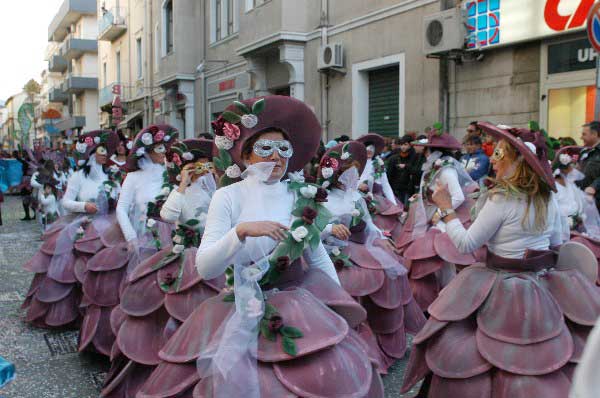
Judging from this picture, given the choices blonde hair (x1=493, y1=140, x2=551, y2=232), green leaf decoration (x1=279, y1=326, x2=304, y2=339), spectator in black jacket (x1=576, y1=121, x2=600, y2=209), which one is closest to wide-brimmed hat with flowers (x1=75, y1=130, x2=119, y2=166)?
blonde hair (x1=493, y1=140, x2=551, y2=232)

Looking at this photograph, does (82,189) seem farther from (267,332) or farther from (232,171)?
(267,332)

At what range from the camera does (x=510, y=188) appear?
144 inches

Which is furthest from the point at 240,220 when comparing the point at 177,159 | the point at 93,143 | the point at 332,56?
the point at 332,56

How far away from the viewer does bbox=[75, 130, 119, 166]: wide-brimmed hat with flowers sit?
6523mm

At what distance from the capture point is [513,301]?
355 centimetres

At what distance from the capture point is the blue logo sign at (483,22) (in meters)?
10.6

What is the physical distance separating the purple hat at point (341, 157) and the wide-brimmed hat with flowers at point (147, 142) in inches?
56.1

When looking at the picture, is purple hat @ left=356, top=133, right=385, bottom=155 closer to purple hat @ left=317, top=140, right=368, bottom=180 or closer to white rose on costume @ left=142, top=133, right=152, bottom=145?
purple hat @ left=317, top=140, right=368, bottom=180

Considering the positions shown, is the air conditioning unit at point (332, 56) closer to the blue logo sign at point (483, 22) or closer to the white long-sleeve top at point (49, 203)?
the blue logo sign at point (483, 22)

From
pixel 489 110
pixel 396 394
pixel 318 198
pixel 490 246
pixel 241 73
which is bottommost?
pixel 396 394

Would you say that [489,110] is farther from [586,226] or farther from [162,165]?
[162,165]

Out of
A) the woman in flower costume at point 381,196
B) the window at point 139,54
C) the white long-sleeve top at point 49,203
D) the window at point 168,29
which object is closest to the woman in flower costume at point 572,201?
the woman in flower costume at point 381,196

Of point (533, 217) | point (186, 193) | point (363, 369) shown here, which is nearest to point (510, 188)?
point (533, 217)

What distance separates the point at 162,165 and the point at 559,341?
380 centimetres
